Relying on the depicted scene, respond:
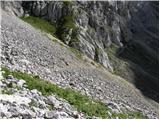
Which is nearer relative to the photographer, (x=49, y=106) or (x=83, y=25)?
(x=49, y=106)

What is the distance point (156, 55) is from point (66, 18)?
35.0 meters

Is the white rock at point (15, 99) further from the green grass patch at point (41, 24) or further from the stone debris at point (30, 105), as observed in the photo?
the green grass patch at point (41, 24)

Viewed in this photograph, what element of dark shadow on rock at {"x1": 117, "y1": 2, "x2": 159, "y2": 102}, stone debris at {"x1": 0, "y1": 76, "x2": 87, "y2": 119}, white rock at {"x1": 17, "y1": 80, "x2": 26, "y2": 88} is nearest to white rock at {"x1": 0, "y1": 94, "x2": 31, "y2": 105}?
stone debris at {"x1": 0, "y1": 76, "x2": 87, "y2": 119}

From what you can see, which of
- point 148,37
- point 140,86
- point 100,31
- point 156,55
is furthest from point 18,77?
point 148,37

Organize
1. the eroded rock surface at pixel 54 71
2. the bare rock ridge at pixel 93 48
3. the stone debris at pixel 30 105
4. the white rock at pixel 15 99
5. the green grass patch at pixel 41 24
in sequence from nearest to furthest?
the stone debris at pixel 30 105 < the white rock at pixel 15 99 < the eroded rock surface at pixel 54 71 < the bare rock ridge at pixel 93 48 < the green grass patch at pixel 41 24

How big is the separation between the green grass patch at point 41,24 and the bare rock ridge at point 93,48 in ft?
4.45

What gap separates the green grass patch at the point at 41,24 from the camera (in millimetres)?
86125

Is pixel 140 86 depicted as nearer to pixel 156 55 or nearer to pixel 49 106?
pixel 156 55

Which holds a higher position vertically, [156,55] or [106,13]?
[106,13]

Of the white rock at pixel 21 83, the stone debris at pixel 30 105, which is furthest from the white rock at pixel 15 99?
the white rock at pixel 21 83

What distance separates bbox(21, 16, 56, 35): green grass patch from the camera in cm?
8612

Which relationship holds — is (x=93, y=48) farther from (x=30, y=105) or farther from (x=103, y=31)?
(x=30, y=105)

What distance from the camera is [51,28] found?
88250mm

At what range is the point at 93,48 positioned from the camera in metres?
84.5
